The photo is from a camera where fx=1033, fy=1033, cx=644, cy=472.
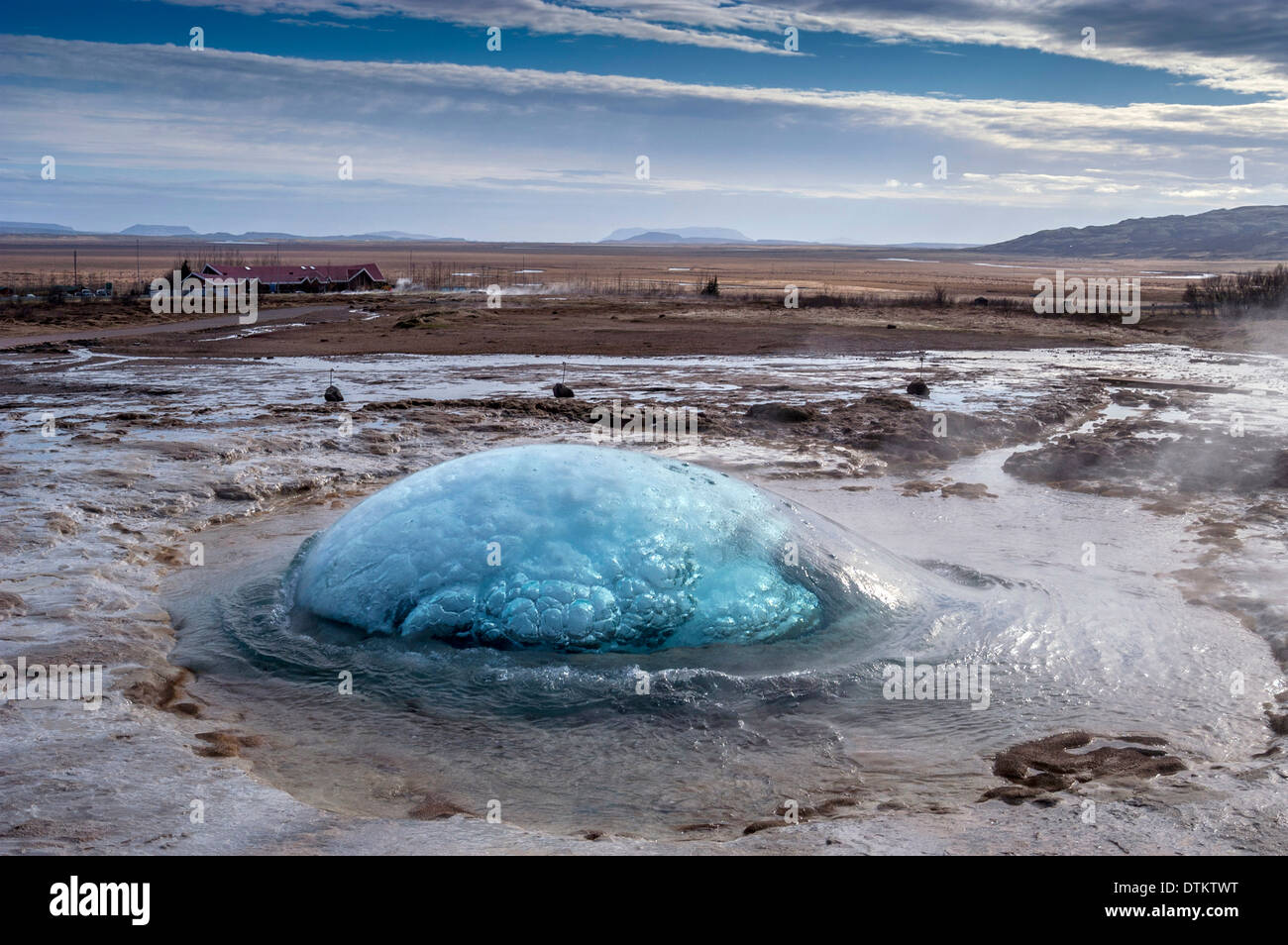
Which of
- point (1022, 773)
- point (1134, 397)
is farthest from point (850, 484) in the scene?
point (1134, 397)

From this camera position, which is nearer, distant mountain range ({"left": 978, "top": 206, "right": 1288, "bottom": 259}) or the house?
the house

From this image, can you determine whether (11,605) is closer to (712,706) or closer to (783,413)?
(712,706)

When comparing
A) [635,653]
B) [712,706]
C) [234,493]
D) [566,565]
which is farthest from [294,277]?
[712,706]

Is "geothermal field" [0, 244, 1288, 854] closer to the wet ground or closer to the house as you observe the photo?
the wet ground

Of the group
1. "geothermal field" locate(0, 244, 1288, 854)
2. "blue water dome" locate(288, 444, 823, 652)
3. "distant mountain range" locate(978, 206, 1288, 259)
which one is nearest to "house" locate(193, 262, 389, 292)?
"geothermal field" locate(0, 244, 1288, 854)

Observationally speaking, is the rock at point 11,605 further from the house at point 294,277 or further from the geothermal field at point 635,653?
the house at point 294,277

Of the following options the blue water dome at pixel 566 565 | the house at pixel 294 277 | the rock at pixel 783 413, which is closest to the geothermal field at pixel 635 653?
the blue water dome at pixel 566 565

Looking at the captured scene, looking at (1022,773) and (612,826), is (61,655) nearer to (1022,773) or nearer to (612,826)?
(612,826)
